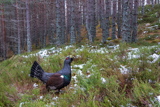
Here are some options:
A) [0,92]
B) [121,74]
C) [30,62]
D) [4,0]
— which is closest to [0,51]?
[4,0]

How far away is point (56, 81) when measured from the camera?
3.40 m

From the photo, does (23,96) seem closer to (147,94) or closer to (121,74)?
(121,74)

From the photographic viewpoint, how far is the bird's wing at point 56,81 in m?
3.36

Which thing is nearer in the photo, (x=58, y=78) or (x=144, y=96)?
(x=144, y=96)

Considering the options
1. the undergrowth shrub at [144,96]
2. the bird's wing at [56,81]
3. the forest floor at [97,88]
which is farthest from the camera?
the bird's wing at [56,81]

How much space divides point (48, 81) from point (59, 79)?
1.21 feet

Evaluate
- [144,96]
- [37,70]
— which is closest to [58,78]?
[37,70]

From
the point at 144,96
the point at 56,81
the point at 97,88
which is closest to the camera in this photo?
the point at 144,96

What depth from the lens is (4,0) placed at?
911 inches

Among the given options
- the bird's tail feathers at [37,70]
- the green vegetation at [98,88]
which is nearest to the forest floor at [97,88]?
the green vegetation at [98,88]

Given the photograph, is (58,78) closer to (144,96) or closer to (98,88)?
(98,88)

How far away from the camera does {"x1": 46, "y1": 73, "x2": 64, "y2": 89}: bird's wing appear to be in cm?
336

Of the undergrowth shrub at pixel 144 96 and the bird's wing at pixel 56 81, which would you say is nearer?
the undergrowth shrub at pixel 144 96

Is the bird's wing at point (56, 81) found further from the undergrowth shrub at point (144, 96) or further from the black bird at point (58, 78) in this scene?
the undergrowth shrub at point (144, 96)
